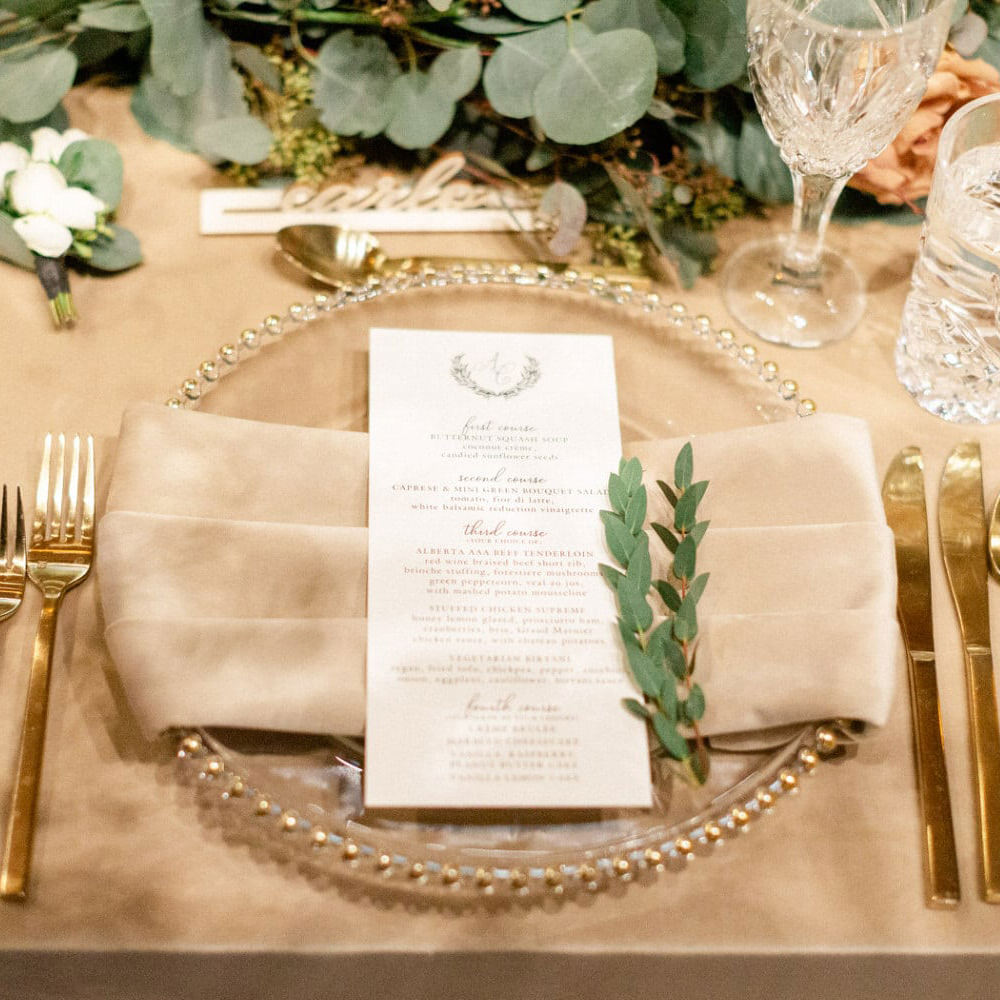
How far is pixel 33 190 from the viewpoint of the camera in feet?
2.54

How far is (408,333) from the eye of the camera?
0.73m

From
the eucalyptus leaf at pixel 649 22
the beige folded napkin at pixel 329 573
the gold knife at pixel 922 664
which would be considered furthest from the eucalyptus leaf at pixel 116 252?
the gold knife at pixel 922 664

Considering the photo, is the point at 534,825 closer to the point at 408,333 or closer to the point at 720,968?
the point at 720,968

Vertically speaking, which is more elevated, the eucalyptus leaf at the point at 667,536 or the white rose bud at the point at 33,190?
the white rose bud at the point at 33,190

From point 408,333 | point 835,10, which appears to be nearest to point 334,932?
point 408,333

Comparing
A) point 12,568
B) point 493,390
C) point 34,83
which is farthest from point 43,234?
point 493,390

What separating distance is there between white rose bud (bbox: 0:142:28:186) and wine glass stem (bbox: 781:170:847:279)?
64cm

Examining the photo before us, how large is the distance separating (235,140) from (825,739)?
712 mm

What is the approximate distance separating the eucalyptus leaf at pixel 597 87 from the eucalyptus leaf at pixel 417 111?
0.10 meters

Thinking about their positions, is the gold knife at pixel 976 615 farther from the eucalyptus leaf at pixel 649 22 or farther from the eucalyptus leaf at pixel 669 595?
the eucalyptus leaf at pixel 649 22

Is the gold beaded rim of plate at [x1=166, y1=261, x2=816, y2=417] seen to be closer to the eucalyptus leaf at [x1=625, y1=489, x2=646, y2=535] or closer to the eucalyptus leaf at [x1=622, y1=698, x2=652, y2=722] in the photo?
the eucalyptus leaf at [x1=625, y1=489, x2=646, y2=535]

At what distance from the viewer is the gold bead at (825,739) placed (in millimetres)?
563

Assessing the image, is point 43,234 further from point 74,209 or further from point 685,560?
point 685,560

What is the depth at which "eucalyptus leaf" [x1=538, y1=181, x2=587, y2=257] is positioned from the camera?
0.84m
